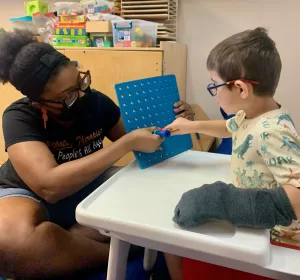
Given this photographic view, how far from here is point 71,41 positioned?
1602 millimetres

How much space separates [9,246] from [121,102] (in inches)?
20.4

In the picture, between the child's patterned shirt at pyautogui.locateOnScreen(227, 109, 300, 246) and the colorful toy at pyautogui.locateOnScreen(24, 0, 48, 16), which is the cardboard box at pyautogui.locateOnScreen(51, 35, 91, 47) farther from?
the child's patterned shirt at pyautogui.locateOnScreen(227, 109, 300, 246)

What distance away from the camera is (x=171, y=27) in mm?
1711

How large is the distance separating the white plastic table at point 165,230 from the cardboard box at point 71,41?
956mm

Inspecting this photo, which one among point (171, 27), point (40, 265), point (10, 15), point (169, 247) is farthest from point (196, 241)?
point (10, 15)

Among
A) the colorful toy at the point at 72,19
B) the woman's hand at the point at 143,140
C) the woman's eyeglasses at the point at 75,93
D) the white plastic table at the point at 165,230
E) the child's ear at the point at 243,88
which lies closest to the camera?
the white plastic table at the point at 165,230

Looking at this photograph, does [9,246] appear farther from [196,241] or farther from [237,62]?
[237,62]

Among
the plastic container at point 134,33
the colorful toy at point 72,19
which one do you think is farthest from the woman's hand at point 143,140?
the colorful toy at point 72,19

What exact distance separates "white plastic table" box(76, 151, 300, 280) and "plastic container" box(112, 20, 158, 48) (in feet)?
2.68

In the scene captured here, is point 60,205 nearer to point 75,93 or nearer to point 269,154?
point 75,93

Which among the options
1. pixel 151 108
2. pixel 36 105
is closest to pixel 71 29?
pixel 36 105

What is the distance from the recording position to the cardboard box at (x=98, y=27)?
1517mm

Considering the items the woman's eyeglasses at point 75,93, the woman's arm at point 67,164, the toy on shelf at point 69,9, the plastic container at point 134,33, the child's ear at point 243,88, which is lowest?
the woman's arm at point 67,164

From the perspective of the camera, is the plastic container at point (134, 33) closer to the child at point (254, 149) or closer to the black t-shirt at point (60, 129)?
the black t-shirt at point (60, 129)
